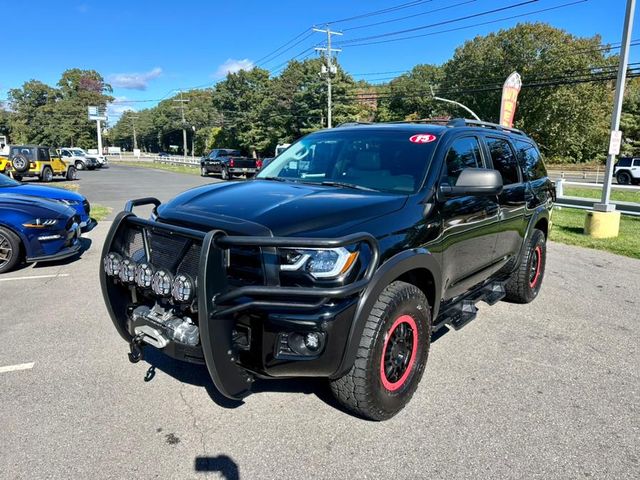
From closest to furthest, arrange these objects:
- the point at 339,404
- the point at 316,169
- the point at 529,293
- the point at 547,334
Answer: the point at 339,404
the point at 316,169
the point at 547,334
the point at 529,293

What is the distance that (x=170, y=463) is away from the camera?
8.73 feet

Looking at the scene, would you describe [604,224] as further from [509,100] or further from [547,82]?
[547,82]

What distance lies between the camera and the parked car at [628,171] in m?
31.9

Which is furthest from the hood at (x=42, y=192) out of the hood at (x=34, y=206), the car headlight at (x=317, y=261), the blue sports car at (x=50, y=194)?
the car headlight at (x=317, y=261)

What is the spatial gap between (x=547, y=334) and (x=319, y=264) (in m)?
3.12

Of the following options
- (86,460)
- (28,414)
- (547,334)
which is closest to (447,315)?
(547,334)

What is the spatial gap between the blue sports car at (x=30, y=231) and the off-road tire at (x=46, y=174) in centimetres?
2246

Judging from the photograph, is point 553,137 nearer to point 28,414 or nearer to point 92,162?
point 92,162

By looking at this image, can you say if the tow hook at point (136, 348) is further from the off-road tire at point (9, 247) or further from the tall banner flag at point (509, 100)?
the tall banner flag at point (509, 100)

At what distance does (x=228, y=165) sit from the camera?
101ft

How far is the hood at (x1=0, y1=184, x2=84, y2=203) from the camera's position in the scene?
7.52 meters

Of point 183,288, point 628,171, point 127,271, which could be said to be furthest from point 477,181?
point 628,171

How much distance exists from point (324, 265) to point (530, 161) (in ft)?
12.8

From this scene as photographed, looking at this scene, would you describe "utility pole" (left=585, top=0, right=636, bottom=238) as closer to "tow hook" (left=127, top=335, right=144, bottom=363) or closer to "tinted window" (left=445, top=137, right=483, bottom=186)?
"tinted window" (left=445, top=137, right=483, bottom=186)
